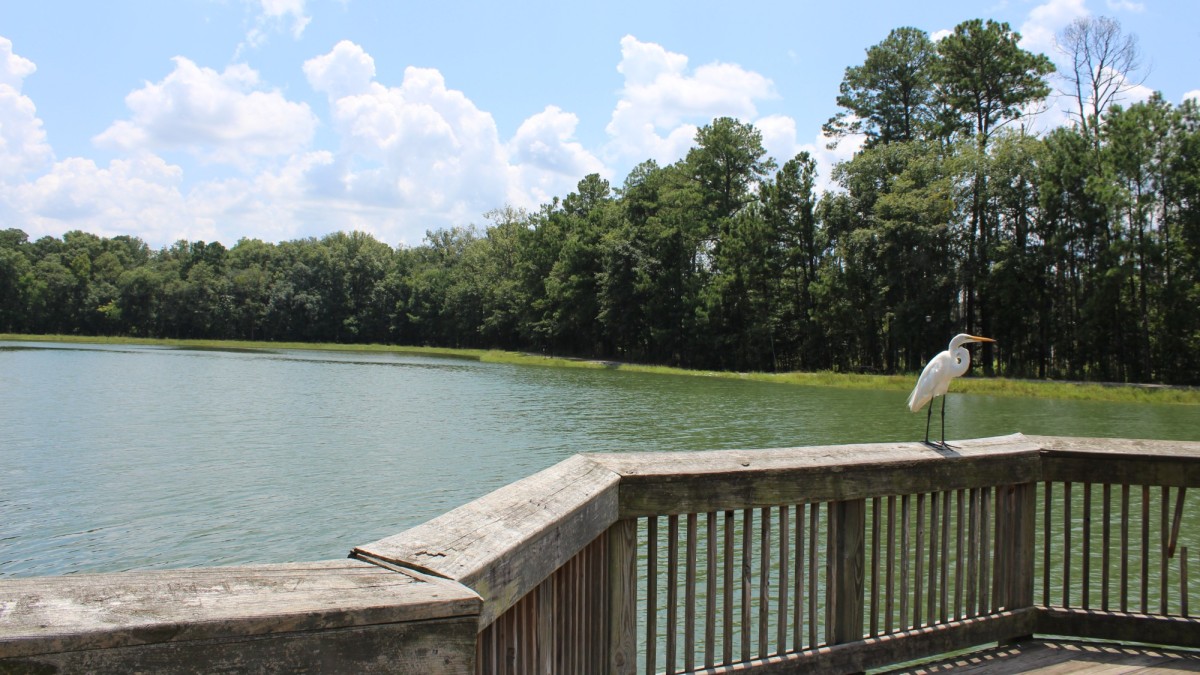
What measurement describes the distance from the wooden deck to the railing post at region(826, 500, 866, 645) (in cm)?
40

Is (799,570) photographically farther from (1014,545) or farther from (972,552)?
(1014,545)

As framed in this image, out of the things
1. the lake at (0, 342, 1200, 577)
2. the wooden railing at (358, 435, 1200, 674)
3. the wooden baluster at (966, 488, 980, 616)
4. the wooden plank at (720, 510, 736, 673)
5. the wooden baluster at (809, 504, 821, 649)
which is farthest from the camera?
the lake at (0, 342, 1200, 577)

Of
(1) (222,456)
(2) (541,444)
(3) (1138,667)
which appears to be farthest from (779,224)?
(3) (1138,667)

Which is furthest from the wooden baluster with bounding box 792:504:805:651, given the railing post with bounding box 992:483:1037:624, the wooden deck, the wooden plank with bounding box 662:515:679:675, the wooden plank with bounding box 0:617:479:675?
the wooden plank with bounding box 0:617:479:675

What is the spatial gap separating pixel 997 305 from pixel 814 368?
12.3 metres

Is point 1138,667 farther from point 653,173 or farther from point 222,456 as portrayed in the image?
point 653,173

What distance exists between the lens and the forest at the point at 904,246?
3612 cm

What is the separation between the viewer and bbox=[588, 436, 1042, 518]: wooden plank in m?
2.75

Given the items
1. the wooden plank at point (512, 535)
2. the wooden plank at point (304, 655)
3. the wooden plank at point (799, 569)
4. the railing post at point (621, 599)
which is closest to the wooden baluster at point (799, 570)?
the wooden plank at point (799, 569)

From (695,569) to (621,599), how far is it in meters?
0.52

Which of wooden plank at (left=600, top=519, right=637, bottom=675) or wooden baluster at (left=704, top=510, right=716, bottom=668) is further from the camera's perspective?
wooden baluster at (left=704, top=510, right=716, bottom=668)

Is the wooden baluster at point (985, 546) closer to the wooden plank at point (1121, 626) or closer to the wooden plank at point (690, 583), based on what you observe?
the wooden plank at point (1121, 626)

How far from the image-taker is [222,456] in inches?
656

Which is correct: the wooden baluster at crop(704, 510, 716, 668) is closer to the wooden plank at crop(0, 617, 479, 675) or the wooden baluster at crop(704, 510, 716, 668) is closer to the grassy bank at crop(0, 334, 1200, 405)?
the wooden plank at crop(0, 617, 479, 675)
